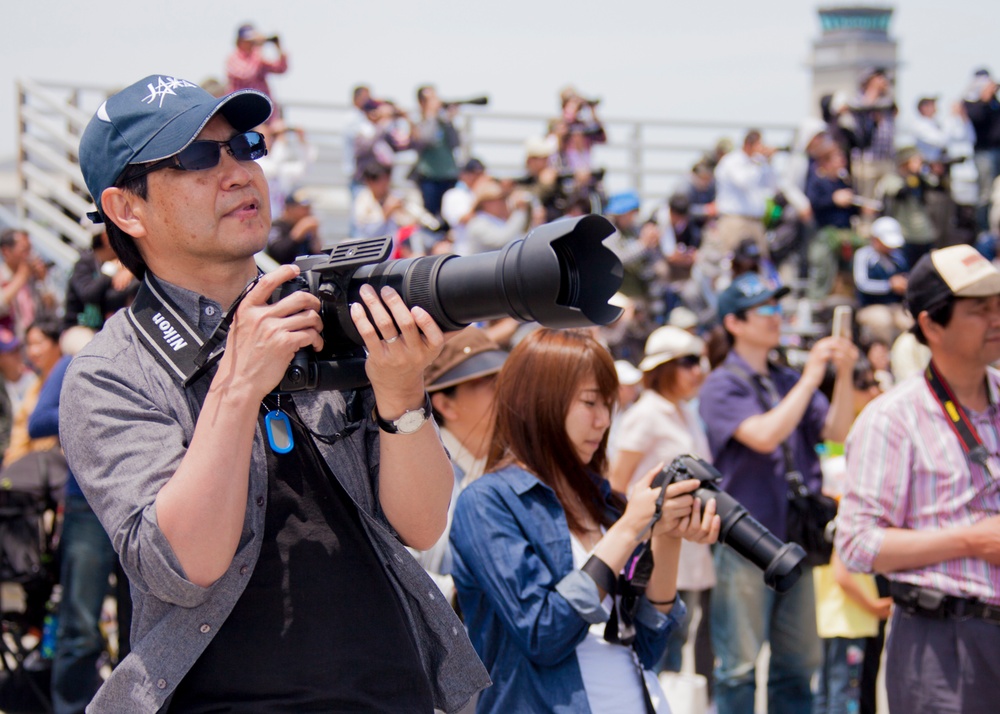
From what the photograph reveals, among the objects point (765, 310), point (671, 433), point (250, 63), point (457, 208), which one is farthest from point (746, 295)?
point (250, 63)

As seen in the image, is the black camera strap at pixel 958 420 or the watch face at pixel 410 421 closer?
the watch face at pixel 410 421

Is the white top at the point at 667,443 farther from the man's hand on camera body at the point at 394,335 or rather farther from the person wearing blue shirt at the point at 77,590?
the man's hand on camera body at the point at 394,335

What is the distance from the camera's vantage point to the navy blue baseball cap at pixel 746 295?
201 inches

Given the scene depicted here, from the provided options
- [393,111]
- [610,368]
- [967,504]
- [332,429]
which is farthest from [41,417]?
[393,111]

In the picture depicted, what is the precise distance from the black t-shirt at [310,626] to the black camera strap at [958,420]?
193cm

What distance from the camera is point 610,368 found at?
3057mm

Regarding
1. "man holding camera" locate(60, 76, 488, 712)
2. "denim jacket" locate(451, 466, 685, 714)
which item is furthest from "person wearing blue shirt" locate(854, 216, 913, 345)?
"man holding camera" locate(60, 76, 488, 712)

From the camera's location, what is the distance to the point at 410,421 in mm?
1963

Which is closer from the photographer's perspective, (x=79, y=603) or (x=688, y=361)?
(x=79, y=603)

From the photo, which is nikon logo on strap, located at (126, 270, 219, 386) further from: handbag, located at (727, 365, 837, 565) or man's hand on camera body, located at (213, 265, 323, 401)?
handbag, located at (727, 365, 837, 565)

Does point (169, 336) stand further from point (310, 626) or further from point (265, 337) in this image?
point (310, 626)

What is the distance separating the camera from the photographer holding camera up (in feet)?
37.1

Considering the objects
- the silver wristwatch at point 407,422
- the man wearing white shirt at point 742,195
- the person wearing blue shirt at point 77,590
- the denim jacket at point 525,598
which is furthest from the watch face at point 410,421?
the man wearing white shirt at point 742,195

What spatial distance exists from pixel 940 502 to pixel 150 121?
2.40 metres
